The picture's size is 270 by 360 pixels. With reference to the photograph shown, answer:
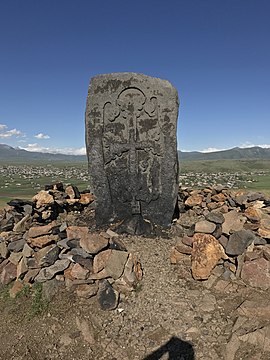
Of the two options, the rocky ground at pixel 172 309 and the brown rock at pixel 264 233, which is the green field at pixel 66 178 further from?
the brown rock at pixel 264 233

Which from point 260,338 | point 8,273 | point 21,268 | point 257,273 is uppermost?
point 257,273

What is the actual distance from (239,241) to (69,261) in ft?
11.8

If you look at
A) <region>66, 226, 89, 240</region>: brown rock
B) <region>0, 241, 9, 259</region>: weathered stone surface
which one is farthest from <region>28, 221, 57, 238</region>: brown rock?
<region>0, 241, 9, 259</region>: weathered stone surface

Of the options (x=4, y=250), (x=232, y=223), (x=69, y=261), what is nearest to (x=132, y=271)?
(x=69, y=261)

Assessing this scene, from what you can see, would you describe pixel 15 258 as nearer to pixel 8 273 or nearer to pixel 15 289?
pixel 8 273

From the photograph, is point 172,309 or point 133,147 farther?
point 133,147

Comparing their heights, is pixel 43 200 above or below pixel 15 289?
above

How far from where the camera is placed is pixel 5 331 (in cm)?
521

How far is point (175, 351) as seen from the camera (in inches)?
180

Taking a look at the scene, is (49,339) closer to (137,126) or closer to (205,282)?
(205,282)

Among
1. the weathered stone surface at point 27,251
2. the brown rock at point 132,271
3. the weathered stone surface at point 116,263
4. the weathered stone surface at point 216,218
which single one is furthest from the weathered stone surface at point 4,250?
the weathered stone surface at point 216,218

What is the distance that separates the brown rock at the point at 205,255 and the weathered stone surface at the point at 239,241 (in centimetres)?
18

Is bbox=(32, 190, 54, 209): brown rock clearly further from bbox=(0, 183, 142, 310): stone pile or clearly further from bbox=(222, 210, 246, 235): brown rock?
bbox=(222, 210, 246, 235): brown rock

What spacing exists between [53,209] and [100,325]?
480cm
